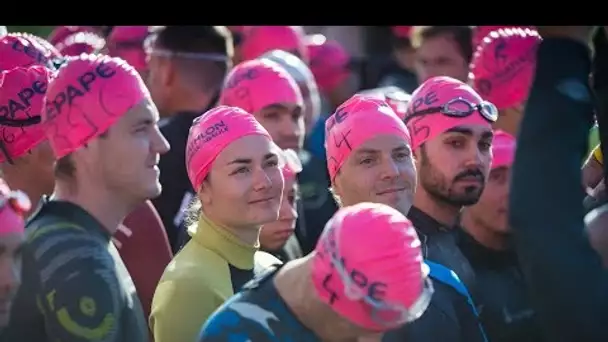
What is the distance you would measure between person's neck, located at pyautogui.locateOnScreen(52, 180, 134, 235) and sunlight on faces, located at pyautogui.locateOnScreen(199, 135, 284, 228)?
687 mm

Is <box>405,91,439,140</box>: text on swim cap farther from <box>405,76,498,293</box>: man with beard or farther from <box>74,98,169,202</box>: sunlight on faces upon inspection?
<box>74,98,169,202</box>: sunlight on faces

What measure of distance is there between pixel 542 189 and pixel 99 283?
1769mm

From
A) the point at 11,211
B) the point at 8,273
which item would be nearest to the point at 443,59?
the point at 11,211

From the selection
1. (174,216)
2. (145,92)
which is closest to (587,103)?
(145,92)

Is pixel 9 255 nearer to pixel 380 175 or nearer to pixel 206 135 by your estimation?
pixel 206 135

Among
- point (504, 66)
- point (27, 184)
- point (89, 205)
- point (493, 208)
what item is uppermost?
point (89, 205)

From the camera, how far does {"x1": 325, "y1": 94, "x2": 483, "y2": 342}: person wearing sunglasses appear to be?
4.90 m

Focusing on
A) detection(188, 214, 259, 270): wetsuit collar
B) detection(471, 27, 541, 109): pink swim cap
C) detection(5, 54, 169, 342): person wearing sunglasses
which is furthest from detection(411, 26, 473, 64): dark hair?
detection(5, 54, 169, 342): person wearing sunglasses

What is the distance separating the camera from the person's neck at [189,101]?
23.2 ft

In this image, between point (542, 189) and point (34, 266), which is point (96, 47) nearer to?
point (34, 266)

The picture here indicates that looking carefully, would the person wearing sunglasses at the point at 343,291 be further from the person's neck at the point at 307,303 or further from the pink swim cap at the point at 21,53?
the pink swim cap at the point at 21,53

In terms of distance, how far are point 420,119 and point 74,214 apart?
2.11m

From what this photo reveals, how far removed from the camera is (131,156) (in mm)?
4617

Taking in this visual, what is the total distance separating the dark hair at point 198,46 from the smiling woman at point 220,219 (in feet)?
6.04
